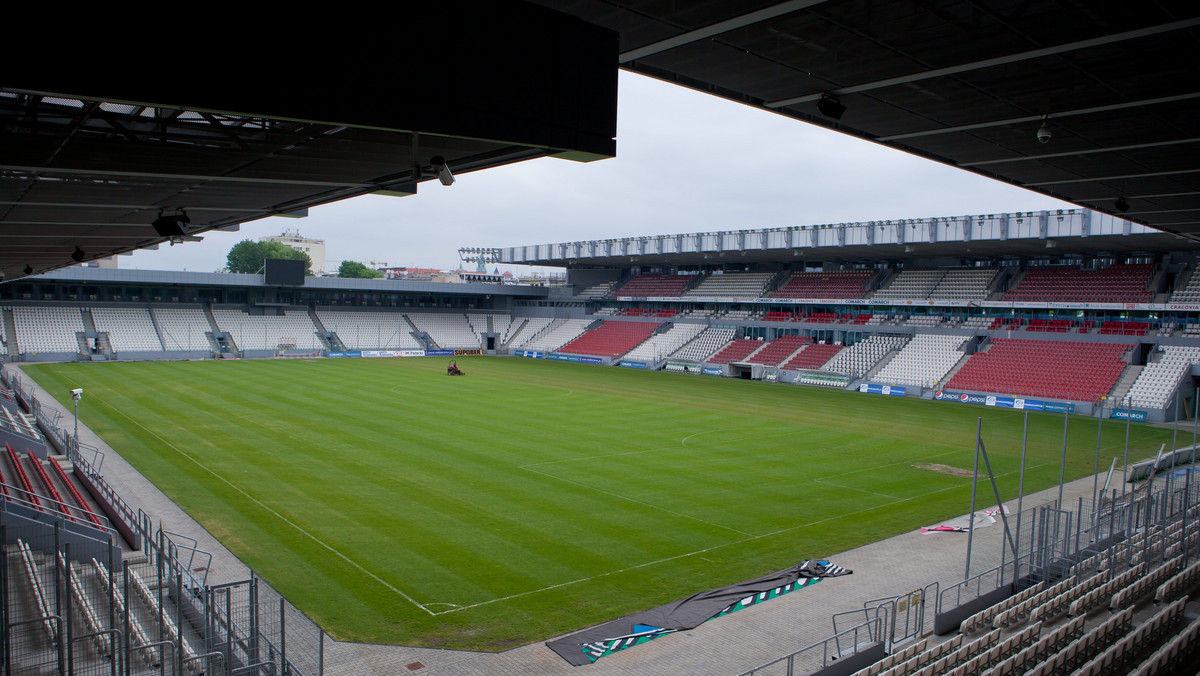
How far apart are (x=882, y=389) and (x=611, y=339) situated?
28.4 metres

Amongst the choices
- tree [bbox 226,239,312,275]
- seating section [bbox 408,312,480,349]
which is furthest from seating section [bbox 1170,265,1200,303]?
tree [bbox 226,239,312,275]

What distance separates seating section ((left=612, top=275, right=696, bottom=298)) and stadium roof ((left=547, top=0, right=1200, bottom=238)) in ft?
194

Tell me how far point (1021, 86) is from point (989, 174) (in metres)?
4.50

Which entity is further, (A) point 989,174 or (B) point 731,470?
(B) point 731,470

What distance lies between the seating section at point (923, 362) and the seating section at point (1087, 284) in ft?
16.3

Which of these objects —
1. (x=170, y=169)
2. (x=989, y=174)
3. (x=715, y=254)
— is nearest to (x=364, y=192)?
(x=170, y=169)

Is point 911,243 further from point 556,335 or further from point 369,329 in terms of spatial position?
point 369,329

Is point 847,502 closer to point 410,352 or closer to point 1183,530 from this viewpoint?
point 1183,530

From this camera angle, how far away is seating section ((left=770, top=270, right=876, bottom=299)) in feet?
187

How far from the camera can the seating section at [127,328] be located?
58812mm

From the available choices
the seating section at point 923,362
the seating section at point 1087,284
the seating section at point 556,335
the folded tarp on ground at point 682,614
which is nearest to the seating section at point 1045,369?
the seating section at point 923,362

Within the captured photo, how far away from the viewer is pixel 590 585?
13.8 meters

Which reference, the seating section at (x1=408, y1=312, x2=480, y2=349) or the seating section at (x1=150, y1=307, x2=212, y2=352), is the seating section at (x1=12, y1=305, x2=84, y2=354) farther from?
the seating section at (x1=408, y1=312, x2=480, y2=349)

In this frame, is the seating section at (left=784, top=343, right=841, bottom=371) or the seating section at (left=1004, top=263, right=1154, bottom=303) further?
the seating section at (left=784, top=343, right=841, bottom=371)
